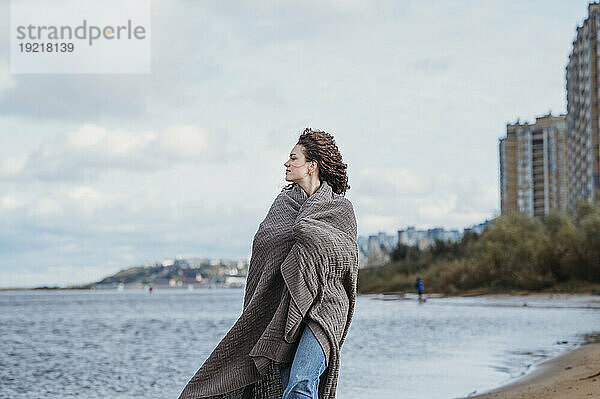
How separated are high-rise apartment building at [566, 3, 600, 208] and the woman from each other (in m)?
53.3

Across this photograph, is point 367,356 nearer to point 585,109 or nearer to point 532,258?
point 532,258

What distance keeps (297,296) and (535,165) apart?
99.4m

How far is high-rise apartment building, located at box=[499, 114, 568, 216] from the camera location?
94.5 m

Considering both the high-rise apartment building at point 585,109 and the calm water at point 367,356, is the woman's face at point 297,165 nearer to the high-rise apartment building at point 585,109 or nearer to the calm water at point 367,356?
the calm water at point 367,356

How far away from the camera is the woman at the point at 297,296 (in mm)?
3551

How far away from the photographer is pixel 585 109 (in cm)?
6419

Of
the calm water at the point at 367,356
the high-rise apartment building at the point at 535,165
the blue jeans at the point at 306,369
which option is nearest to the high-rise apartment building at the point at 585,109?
the high-rise apartment building at the point at 535,165

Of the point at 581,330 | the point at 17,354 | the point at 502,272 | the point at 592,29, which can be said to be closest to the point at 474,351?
the point at 581,330

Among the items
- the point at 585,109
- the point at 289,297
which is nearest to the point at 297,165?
the point at 289,297

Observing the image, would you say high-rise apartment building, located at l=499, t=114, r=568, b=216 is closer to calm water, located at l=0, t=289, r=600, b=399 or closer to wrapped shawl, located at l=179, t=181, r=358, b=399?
calm water, located at l=0, t=289, r=600, b=399

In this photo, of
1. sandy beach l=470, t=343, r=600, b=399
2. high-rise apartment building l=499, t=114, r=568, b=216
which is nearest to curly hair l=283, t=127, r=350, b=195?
sandy beach l=470, t=343, r=600, b=399

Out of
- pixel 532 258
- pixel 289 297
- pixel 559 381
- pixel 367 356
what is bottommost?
pixel 367 356

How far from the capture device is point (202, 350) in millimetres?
16266

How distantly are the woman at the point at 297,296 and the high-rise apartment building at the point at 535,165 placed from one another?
9184 centimetres
